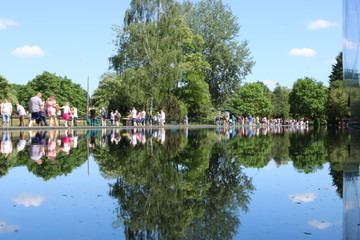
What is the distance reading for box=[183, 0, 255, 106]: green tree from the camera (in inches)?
2286

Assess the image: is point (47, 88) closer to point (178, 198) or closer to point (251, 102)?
point (251, 102)

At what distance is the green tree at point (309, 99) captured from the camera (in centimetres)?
10181

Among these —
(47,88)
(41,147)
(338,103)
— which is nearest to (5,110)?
(41,147)

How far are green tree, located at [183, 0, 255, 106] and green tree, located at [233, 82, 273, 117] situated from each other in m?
Answer: 49.6

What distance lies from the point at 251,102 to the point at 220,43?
59.0 m

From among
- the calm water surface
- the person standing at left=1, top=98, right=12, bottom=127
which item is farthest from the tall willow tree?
the calm water surface

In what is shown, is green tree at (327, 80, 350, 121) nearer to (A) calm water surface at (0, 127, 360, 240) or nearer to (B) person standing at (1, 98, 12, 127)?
(B) person standing at (1, 98, 12, 127)

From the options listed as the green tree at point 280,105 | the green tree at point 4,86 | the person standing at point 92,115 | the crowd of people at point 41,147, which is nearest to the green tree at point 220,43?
the person standing at point 92,115

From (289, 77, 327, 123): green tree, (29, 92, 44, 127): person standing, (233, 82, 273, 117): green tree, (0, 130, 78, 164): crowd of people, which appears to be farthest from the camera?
(233, 82, 273, 117): green tree

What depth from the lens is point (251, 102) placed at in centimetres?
11431

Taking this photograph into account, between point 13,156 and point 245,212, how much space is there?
7.79 metres

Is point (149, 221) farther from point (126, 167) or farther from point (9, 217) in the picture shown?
point (126, 167)

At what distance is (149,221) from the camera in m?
4.22

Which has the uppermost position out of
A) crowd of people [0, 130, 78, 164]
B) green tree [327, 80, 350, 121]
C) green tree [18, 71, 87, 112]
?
→ green tree [18, 71, 87, 112]
